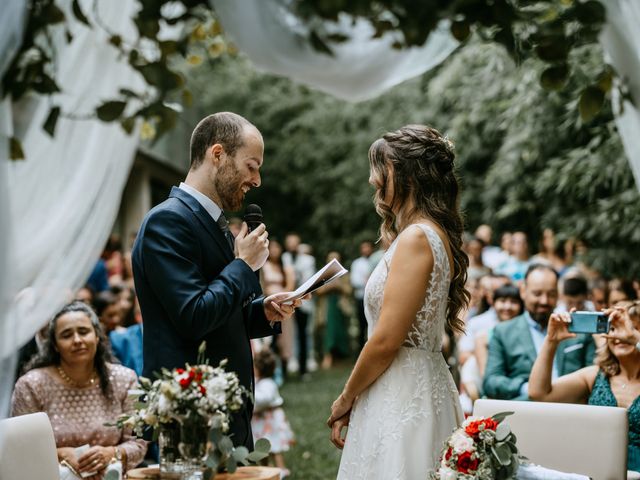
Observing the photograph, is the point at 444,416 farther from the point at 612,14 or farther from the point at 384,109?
the point at 384,109

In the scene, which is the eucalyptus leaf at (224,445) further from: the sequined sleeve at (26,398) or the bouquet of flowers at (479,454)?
the sequined sleeve at (26,398)

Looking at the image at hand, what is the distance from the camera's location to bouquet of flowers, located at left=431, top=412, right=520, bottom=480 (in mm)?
2520

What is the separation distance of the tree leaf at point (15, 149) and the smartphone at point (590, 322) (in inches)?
88.0

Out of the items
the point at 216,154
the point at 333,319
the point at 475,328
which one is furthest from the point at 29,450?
the point at 333,319

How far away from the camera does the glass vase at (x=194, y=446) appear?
228 centimetres

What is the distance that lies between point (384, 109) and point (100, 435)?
11.2 meters

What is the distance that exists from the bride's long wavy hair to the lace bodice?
4.5 inches

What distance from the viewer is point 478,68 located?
1063cm

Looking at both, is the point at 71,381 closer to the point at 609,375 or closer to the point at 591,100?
the point at 609,375

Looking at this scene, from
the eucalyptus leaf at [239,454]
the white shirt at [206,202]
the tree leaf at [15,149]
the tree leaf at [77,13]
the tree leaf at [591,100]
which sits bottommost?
the eucalyptus leaf at [239,454]

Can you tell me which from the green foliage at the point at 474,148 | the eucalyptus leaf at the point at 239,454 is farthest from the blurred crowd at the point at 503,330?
the eucalyptus leaf at the point at 239,454

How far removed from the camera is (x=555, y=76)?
7.25 ft

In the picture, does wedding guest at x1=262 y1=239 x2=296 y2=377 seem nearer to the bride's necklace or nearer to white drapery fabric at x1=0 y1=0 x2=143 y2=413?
the bride's necklace

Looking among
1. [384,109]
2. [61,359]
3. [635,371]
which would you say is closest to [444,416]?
[635,371]
